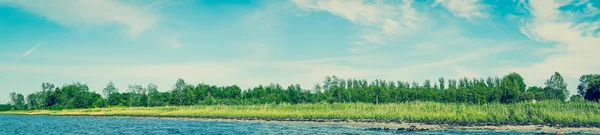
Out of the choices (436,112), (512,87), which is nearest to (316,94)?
(512,87)

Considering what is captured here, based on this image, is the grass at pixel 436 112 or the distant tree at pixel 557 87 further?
the distant tree at pixel 557 87

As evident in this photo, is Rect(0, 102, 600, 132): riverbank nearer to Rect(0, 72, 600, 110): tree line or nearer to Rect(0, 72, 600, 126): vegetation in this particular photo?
Rect(0, 72, 600, 126): vegetation

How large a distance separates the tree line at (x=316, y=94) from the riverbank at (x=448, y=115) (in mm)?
37850

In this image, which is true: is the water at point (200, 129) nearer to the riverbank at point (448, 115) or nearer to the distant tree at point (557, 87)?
the riverbank at point (448, 115)

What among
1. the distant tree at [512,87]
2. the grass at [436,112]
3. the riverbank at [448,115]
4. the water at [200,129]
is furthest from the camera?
the distant tree at [512,87]

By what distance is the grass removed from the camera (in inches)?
1574

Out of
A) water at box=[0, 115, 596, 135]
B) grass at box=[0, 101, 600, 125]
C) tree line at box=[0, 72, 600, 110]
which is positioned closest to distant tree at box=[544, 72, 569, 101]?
tree line at box=[0, 72, 600, 110]

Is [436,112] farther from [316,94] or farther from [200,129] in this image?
[316,94]

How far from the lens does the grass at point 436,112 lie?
1574 inches

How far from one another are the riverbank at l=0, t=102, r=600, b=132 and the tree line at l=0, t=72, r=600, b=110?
124ft

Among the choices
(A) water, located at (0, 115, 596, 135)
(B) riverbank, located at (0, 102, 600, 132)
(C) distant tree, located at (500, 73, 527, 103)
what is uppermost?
(C) distant tree, located at (500, 73, 527, 103)

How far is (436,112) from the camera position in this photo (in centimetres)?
4891

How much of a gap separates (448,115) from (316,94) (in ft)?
Answer: 284

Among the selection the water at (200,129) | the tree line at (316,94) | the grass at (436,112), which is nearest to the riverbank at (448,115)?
the grass at (436,112)
